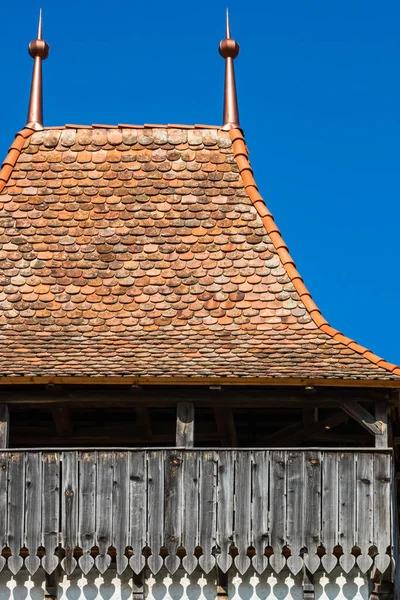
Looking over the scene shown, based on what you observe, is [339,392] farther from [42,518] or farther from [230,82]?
[230,82]

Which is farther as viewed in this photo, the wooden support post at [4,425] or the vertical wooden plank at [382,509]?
the wooden support post at [4,425]

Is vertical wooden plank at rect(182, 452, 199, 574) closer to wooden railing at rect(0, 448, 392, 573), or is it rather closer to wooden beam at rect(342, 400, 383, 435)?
wooden railing at rect(0, 448, 392, 573)

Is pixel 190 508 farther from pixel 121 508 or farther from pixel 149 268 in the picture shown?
pixel 149 268

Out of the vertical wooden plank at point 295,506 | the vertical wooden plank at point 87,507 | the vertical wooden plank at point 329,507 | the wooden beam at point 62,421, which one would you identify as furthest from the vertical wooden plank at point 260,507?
the wooden beam at point 62,421

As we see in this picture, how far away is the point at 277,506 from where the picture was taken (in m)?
21.4

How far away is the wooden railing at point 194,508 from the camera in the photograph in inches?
837

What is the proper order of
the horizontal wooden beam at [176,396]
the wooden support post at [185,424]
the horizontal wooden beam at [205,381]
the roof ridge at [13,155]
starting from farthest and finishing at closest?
the roof ridge at [13,155] → the horizontal wooden beam at [176,396] → the wooden support post at [185,424] → the horizontal wooden beam at [205,381]

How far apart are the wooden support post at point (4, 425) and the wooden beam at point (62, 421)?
2.55 feet

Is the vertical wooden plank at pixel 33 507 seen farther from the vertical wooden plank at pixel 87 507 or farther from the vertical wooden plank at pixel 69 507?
the vertical wooden plank at pixel 87 507

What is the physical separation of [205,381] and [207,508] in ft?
3.83

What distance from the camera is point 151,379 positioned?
70.5 feet

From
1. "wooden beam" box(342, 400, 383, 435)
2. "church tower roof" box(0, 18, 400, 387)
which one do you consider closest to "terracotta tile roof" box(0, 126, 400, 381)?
"church tower roof" box(0, 18, 400, 387)

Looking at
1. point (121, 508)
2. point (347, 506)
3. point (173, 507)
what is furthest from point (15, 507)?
point (347, 506)

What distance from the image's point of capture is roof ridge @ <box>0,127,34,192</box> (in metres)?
25.1
